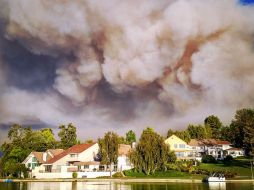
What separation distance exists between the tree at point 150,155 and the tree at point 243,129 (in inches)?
795

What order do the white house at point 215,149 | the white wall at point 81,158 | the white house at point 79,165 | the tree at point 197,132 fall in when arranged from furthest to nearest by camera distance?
the tree at point 197,132 < the white house at point 215,149 < the white wall at point 81,158 < the white house at point 79,165

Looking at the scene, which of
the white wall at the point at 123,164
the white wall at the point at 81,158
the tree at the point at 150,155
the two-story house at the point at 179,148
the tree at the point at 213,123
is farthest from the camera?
the tree at the point at 213,123

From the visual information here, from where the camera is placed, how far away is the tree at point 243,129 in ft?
262

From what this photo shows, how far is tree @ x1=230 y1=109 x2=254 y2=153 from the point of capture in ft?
262

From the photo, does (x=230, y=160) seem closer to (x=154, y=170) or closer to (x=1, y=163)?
(x=154, y=170)

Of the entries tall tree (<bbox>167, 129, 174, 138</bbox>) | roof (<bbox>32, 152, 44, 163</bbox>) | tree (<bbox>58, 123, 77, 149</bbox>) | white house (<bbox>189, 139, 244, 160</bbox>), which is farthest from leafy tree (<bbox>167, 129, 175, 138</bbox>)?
roof (<bbox>32, 152, 44, 163</bbox>)

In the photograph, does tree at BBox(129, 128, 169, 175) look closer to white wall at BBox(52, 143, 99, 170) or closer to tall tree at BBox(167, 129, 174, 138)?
white wall at BBox(52, 143, 99, 170)

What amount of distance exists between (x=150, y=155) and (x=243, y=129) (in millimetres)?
25020

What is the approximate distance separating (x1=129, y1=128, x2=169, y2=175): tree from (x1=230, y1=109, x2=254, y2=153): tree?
66.2ft

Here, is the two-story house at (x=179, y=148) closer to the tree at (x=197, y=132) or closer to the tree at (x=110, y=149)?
the tree at (x=110, y=149)

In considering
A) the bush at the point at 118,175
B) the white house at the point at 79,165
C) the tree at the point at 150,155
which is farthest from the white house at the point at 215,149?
the bush at the point at 118,175

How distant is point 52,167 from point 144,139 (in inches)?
1063

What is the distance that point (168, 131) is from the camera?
483 ft

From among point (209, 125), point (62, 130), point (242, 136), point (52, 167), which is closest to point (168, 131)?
point (209, 125)
